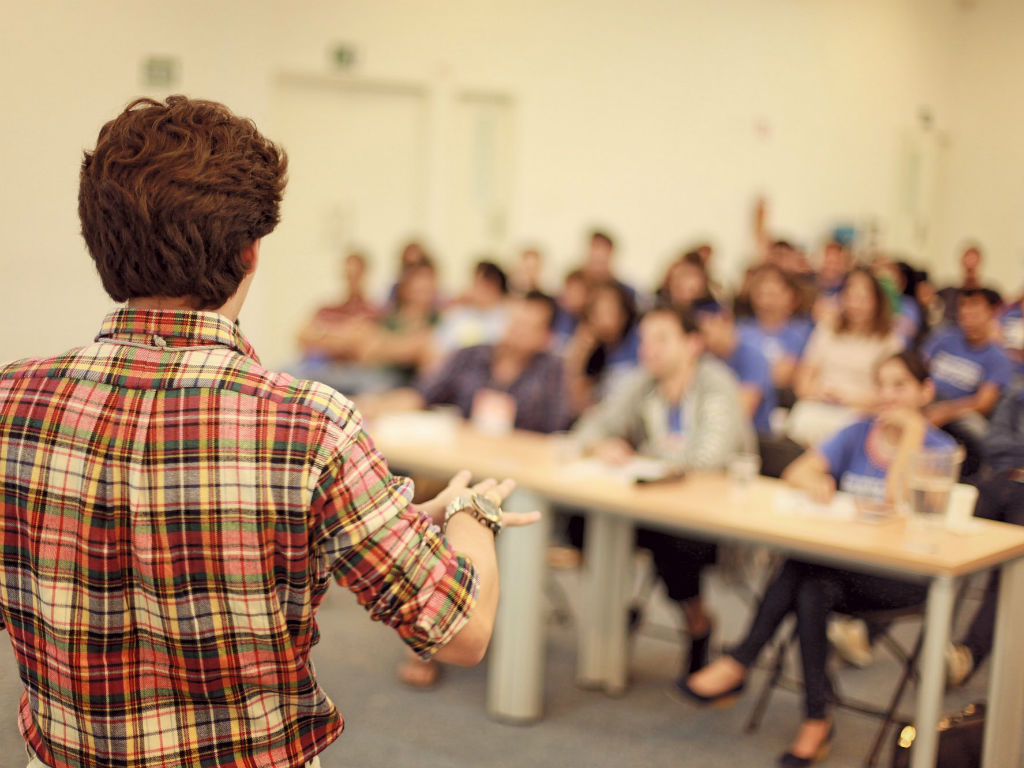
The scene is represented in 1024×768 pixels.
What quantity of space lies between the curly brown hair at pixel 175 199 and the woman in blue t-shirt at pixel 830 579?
2.29 meters

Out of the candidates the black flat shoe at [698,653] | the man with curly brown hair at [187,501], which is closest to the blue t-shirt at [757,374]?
the black flat shoe at [698,653]

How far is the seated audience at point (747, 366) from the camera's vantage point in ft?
15.0

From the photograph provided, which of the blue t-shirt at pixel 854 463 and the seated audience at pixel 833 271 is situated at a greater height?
the seated audience at pixel 833 271

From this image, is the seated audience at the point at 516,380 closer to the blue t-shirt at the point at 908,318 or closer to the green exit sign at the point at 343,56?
the blue t-shirt at the point at 908,318

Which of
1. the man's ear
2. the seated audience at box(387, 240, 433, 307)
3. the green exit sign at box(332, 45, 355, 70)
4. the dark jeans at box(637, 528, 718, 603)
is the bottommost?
the dark jeans at box(637, 528, 718, 603)

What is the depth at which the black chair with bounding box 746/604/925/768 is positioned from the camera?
2.78 metres

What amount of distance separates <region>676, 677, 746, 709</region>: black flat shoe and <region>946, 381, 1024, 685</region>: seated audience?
73cm

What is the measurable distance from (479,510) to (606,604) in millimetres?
2295

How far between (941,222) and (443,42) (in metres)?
4.20

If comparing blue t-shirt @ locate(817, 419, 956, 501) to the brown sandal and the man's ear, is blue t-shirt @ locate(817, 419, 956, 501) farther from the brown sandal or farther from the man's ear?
the man's ear

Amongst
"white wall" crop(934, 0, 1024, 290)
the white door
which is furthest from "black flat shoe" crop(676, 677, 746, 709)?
the white door

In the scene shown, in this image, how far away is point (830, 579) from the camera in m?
2.99

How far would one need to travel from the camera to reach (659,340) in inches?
141

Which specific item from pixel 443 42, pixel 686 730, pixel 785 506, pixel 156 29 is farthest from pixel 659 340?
pixel 443 42
